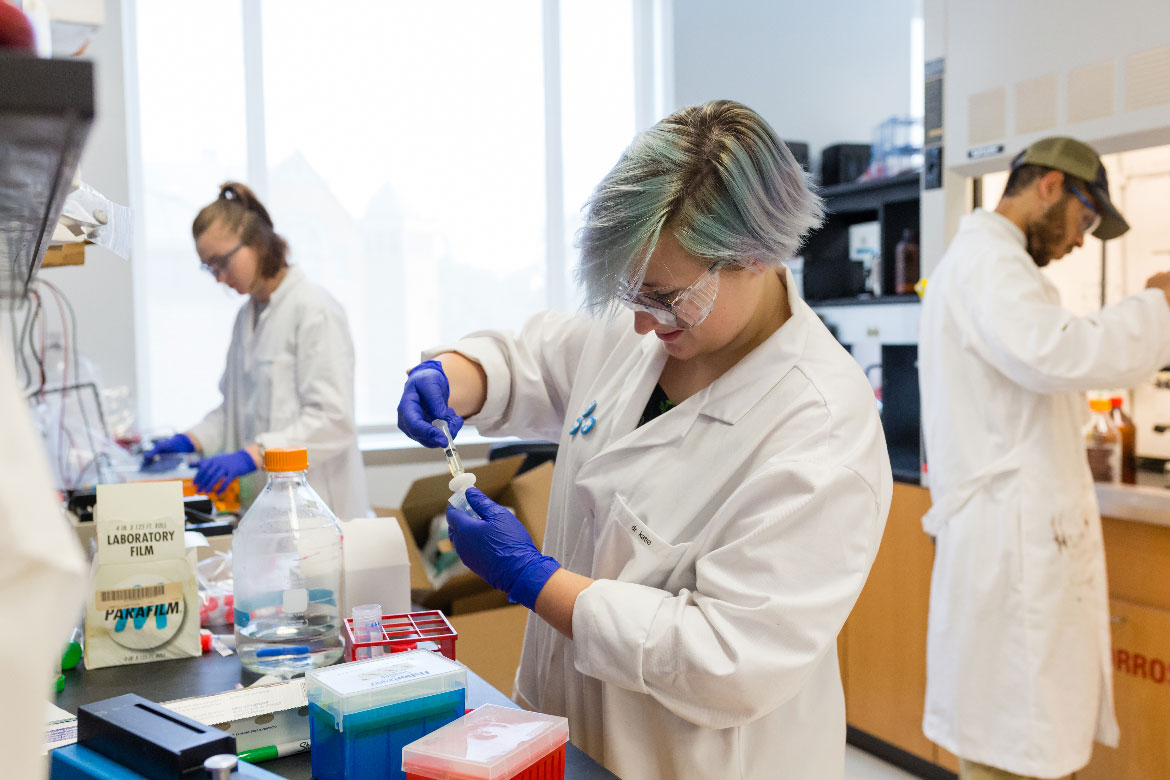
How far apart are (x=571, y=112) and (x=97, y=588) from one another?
3718mm

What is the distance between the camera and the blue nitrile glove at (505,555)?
112 cm

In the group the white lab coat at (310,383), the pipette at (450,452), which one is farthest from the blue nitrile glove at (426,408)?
the white lab coat at (310,383)

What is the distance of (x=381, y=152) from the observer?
13.5ft

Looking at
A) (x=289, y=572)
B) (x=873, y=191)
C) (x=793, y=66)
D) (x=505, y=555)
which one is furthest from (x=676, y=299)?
(x=793, y=66)

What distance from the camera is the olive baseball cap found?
220 cm

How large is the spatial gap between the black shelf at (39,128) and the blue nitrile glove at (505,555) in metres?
0.64

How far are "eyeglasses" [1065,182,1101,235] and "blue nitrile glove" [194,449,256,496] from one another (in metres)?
2.25

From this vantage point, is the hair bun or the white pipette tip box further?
the hair bun

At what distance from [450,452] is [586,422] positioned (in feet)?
0.69

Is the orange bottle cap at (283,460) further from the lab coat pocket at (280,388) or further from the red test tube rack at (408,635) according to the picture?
the lab coat pocket at (280,388)

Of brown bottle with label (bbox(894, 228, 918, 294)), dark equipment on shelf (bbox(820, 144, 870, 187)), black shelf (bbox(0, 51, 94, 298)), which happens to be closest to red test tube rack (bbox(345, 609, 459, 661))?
black shelf (bbox(0, 51, 94, 298))

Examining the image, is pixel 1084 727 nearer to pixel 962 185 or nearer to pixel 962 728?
pixel 962 728

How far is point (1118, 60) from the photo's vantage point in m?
2.21

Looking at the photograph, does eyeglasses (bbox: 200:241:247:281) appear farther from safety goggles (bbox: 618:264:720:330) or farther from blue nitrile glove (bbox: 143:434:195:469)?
safety goggles (bbox: 618:264:720:330)
